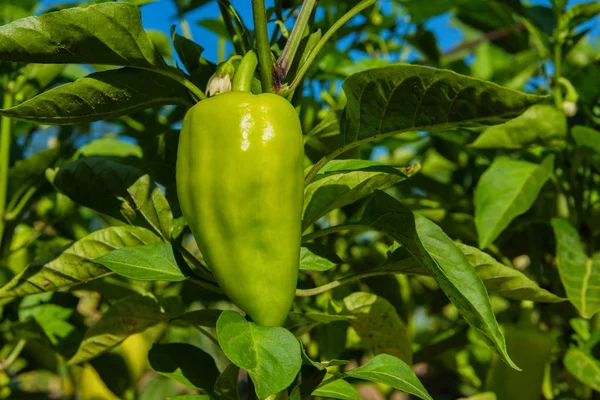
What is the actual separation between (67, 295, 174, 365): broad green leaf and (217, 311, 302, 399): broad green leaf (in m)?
0.22

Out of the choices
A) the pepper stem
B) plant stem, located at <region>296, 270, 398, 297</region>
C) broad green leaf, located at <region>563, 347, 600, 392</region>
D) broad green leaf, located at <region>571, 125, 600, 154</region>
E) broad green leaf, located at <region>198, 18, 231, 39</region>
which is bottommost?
broad green leaf, located at <region>563, 347, 600, 392</region>

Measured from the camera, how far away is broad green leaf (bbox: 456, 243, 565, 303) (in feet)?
2.50

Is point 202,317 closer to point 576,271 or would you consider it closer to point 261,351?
point 261,351

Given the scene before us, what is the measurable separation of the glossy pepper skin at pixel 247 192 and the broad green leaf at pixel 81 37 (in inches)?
3.8

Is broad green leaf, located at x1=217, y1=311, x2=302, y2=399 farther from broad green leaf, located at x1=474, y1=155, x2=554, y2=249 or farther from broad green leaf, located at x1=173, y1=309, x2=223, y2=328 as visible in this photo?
broad green leaf, located at x1=474, y1=155, x2=554, y2=249

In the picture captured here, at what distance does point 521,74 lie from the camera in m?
1.62

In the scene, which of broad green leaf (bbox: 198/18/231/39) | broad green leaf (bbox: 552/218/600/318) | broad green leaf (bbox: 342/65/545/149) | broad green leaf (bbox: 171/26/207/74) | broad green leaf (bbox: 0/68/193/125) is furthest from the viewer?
broad green leaf (bbox: 198/18/231/39)

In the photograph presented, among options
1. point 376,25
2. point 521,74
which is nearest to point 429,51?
point 376,25

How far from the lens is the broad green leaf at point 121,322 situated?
84 centimetres

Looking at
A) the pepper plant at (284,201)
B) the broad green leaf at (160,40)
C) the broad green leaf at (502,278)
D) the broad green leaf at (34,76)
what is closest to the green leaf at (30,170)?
the pepper plant at (284,201)

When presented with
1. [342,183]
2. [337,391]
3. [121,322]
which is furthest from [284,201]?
[121,322]

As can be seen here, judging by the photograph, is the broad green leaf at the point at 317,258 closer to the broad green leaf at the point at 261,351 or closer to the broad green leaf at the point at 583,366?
the broad green leaf at the point at 261,351

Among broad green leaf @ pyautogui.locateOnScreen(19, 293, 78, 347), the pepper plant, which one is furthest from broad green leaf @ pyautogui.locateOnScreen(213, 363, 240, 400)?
broad green leaf @ pyautogui.locateOnScreen(19, 293, 78, 347)

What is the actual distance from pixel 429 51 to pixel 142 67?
956mm
